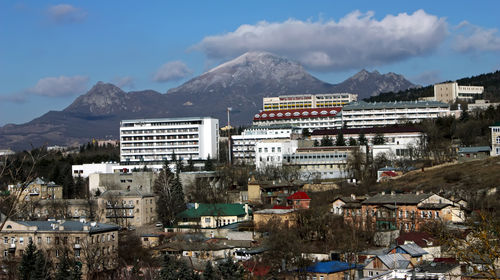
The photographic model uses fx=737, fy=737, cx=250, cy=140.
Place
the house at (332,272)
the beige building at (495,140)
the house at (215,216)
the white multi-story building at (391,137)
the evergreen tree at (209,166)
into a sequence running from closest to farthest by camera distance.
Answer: the house at (332,272) → the house at (215,216) → the beige building at (495,140) → the white multi-story building at (391,137) → the evergreen tree at (209,166)

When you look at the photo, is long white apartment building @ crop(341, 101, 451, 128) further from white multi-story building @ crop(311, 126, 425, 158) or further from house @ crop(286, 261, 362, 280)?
house @ crop(286, 261, 362, 280)

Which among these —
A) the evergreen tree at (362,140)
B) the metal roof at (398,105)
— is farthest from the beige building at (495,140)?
the metal roof at (398,105)

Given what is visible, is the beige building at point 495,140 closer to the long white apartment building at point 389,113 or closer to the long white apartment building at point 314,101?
the long white apartment building at point 389,113

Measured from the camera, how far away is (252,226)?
6072cm

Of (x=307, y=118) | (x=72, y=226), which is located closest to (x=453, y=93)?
(x=307, y=118)

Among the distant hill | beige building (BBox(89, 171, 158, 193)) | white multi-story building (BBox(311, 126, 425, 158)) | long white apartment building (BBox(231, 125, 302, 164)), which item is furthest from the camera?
the distant hill

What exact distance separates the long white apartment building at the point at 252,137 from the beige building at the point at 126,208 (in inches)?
1335

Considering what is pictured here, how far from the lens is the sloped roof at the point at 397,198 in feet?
192

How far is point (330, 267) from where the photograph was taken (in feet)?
141

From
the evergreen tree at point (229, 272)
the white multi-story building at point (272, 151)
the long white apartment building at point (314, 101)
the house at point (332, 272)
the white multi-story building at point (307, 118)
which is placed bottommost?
the house at point (332, 272)

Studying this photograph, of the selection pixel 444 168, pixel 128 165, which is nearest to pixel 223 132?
pixel 128 165

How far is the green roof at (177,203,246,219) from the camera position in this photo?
68188 millimetres

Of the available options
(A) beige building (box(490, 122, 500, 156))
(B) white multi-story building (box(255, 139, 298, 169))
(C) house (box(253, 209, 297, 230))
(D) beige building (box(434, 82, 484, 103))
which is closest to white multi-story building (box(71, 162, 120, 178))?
(B) white multi-story building (box(255, 139, 298, 169))

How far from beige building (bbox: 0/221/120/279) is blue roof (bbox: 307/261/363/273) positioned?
14825 millimetres
